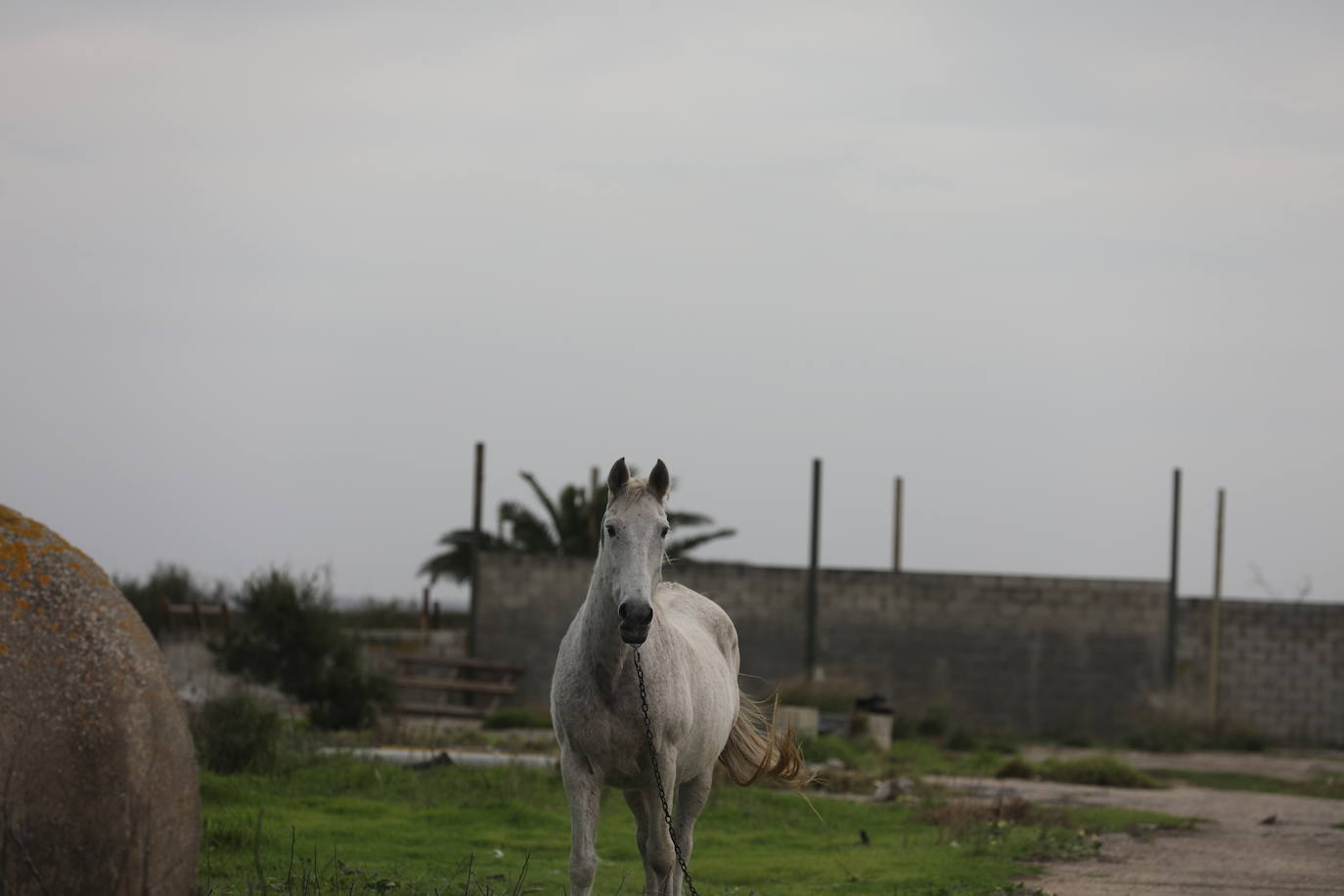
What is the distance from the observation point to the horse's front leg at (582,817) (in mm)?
6305

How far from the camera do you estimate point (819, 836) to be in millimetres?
11664

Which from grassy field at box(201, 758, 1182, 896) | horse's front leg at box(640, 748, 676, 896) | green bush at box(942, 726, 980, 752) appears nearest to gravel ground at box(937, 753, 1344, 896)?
grassy field at box(201, 758, 1182, 896)

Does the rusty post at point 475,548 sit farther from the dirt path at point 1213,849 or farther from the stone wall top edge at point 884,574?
the dirt path at point 1213,849

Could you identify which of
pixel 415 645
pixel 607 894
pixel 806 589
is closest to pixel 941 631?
pixel 806 589

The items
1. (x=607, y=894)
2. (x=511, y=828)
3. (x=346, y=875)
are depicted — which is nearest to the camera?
(x=346, y=875)

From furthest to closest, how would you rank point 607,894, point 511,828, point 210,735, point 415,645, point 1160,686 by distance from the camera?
point 415,645
point 1160,686
point 210,735
point 511,828
point 607,894

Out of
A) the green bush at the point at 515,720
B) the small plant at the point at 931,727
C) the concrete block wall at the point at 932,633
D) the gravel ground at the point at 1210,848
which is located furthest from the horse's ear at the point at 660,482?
the small plant at the point at 931,727

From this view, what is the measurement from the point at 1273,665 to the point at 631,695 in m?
20.4

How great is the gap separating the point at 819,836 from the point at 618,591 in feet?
20.5

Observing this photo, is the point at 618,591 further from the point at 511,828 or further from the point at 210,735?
the point at 210,735

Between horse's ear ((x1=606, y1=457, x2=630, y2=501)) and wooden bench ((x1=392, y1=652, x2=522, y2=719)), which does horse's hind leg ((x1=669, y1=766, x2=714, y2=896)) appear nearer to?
horse's ear ((x1=606, y1=457, x2=630, y2=501))

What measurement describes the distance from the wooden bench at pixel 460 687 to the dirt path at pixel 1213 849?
1012 cm

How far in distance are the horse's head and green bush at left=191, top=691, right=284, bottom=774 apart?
24.9 feet

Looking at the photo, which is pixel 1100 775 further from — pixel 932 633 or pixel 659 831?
pixel 659 831
